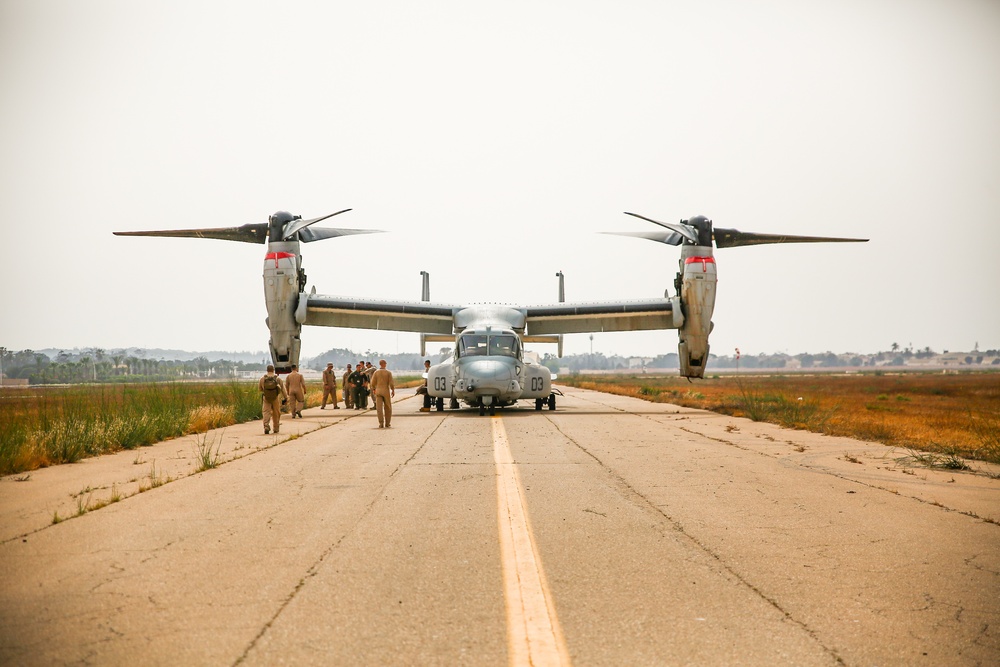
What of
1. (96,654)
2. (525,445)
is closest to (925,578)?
(96,654)

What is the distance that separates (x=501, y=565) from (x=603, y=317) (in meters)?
26.9

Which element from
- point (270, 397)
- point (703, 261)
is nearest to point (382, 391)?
point (270, 397)

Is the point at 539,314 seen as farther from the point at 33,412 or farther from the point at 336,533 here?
the point at 336,533

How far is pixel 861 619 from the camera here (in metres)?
4.77

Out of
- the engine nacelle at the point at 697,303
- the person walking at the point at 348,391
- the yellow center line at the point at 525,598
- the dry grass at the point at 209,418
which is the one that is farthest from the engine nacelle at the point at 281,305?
the yellow center line at the point at 525,598

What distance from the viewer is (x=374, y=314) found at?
31.8 metres

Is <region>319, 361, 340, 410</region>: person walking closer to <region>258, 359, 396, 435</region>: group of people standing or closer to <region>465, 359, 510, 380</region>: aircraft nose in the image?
<region>258, 359, 396, 435</region>: group of people standing

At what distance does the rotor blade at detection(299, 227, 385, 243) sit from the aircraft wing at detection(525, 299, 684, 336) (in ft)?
23.2

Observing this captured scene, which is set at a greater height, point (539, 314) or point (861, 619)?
point (539, 314)

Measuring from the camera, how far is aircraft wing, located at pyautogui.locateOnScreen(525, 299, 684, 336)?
30750 mm

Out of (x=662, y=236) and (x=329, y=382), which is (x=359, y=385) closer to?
(x=329, y=382)

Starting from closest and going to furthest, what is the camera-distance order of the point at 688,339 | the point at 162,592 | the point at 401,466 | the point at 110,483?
1. the point at 162,592
2. the point at 110,483
3. the point at 401,466
4. the point at 688,339

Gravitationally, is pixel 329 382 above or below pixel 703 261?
below

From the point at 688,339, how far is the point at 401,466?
19.2 meters
